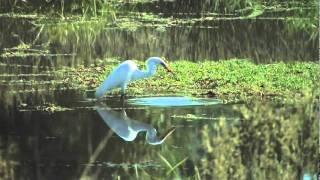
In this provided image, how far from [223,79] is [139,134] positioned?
152cm

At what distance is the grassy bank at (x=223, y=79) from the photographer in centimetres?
595

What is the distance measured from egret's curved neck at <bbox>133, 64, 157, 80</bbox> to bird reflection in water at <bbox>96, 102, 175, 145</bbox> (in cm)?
45

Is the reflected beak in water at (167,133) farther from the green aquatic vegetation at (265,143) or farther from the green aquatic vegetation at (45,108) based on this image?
the green aquatic vegetation at (45,108)

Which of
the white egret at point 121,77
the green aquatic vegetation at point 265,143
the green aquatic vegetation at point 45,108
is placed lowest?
the green aquatic vegetation at point 265,143

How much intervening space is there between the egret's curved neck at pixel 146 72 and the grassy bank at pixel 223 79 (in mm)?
189

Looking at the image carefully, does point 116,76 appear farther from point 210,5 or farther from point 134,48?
point 210,5

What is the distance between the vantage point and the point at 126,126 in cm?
515

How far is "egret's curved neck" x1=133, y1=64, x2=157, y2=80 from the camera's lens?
580 cm

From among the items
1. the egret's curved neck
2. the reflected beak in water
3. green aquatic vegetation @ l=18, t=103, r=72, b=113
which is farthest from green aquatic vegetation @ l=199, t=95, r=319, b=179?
green aquatic vegetation @ l=18, t=103, r=72, b=113

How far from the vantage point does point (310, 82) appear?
618 cm

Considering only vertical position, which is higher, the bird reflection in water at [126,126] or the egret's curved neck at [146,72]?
the egret's curved neck at [146,72]

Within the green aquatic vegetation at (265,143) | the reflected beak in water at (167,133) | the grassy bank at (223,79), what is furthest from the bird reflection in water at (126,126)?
the grassy bank at (223,79)

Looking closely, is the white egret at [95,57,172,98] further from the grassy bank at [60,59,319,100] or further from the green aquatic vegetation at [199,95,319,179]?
the green aquatic vegetation at [199,95,319,179]

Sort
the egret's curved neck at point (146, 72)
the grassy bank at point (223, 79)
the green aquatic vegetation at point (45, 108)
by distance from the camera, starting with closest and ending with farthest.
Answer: the green aquatic vegetation at point (45, 108), the egret's curved neck at point (146, 72), the grassy bank at point (223, 79)
